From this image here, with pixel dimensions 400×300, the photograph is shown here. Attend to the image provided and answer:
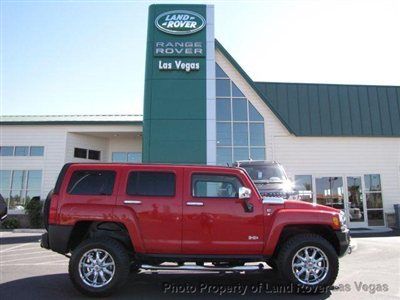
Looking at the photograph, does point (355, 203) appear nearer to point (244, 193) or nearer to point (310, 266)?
point (310, 266)

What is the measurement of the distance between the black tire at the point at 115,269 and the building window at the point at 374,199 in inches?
719

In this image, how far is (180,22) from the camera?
21.8 metres

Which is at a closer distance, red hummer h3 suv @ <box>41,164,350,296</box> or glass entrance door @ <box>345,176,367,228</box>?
red hummer h3 suv @ <box>41,164,350,296</box>

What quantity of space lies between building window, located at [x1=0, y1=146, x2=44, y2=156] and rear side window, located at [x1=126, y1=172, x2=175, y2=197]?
59.5ft

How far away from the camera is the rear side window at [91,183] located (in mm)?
6840

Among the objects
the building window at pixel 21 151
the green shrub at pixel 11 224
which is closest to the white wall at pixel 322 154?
the building window at pixel 21 151

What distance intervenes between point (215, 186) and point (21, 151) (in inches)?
768

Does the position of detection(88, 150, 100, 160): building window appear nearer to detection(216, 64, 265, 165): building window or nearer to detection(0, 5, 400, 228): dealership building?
detection(0, 5, 400, 228): dealership building

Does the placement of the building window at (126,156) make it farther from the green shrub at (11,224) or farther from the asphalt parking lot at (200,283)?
the asphalt parking lot at (200,283)

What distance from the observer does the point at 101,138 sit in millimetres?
25844

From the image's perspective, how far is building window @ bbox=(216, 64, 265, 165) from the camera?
2119 cm

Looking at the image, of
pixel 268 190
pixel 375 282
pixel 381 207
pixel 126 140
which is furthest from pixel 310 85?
pixel 375 282

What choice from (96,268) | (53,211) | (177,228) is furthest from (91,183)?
(177,228)

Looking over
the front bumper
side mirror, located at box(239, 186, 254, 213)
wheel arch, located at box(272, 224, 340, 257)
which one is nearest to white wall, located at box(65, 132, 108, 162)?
side mirror, located at box(239, 186, 254, 213)
